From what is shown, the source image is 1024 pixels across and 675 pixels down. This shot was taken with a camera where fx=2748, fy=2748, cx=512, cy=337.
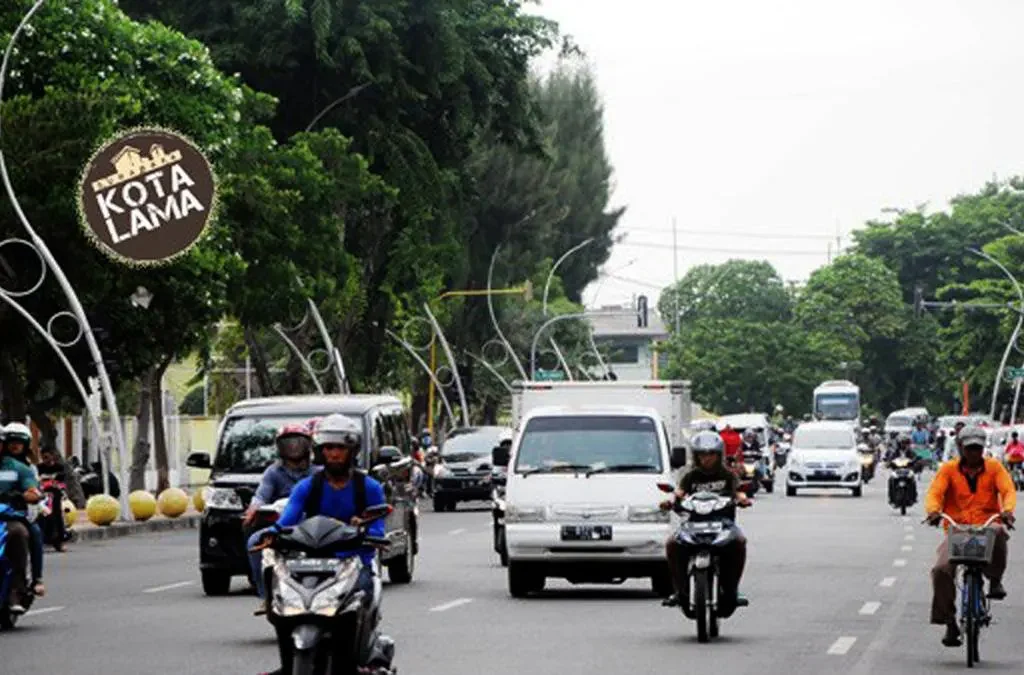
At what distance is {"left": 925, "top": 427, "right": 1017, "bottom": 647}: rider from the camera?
61.4 ft

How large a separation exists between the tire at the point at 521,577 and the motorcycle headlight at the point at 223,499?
9.02ft

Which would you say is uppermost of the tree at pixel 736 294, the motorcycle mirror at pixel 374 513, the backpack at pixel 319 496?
the tree at pixel 736 294

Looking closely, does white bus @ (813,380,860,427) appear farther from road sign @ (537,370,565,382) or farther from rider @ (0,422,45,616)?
rider @ (0,422,45,616)

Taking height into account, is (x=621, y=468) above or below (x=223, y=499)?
above

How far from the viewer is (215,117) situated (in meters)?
50.7

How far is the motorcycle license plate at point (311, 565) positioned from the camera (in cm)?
1375

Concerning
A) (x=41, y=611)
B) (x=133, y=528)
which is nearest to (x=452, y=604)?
(x=41, y=611)

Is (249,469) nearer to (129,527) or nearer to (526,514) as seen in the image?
(526,514)

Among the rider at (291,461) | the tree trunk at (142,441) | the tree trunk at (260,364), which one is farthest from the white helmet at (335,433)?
the tree trunk at (260,364)

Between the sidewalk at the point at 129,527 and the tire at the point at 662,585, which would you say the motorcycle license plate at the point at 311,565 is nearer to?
the tire at the point at 662,585

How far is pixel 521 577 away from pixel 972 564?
27.6 ft

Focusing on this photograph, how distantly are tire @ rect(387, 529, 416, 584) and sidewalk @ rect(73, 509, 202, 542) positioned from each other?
49.9 feet

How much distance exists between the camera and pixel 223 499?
26953 mm

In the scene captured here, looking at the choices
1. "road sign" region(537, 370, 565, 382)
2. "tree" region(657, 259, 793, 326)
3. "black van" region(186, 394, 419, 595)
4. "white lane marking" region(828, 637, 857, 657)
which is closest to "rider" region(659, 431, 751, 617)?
"white lane marking" region(828, 637, 857, 657)
